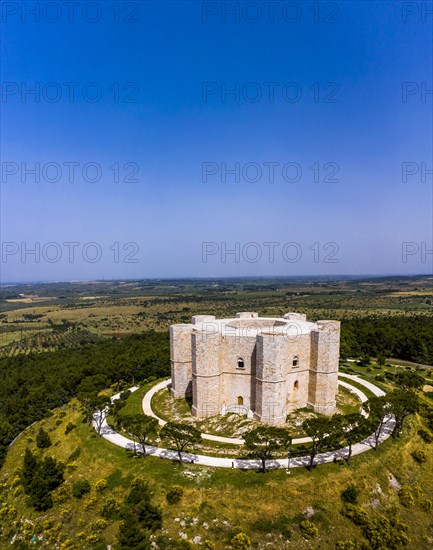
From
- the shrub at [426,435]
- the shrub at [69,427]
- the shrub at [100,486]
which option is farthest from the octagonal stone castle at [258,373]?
the shrub at [69,427]

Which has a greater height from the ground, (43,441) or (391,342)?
(391,342)

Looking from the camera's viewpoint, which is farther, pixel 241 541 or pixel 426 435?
pixel 426 435

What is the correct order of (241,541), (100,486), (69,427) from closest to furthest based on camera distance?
(241,541) < (100,486) < (69,427)

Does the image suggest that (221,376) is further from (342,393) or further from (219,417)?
(342,393)

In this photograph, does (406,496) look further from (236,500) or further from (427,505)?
(236,500)

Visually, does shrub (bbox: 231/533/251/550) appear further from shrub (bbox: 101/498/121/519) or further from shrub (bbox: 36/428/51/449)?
shrub (bbox: 36/428/51/449)

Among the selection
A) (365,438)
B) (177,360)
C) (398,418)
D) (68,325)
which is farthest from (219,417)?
(68,325)

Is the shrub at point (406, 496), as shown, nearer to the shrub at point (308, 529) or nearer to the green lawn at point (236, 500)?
the green lawn at point (236, 500)

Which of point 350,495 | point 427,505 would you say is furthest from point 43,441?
point 427,505
